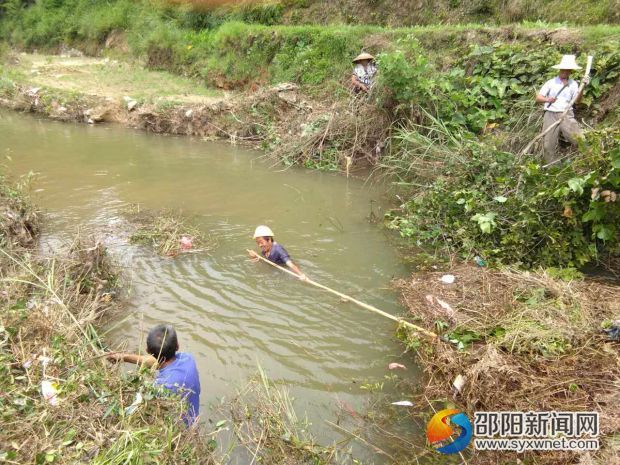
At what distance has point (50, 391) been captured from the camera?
271 cm

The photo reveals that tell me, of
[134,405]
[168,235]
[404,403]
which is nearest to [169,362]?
[134,405]

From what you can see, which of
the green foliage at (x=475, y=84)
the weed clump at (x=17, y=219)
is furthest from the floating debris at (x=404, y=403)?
the green foliage at (x=475, y=84)

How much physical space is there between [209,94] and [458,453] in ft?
44.6

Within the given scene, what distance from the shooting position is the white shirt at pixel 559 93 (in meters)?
6.79

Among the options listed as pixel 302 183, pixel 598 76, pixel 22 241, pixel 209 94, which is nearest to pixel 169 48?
pixel 209 94

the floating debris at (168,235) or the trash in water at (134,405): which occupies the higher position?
the trash in water at (134,405)

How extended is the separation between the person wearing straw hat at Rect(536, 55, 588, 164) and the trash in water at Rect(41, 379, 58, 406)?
681 centimetres

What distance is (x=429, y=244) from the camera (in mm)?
6508

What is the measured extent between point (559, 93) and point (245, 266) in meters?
5.31

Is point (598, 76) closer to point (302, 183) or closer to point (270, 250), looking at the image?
point (302, 183)

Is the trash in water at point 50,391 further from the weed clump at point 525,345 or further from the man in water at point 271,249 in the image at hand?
the man in water at point 271,249

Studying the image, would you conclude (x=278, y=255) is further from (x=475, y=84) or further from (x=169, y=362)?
(x=475, y=84)

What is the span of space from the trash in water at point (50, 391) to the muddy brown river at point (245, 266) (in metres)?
1.04

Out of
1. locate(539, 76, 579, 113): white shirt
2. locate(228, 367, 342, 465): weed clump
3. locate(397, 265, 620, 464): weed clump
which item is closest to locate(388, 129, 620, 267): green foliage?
locate(397, 265, 620, 464): weed clump
